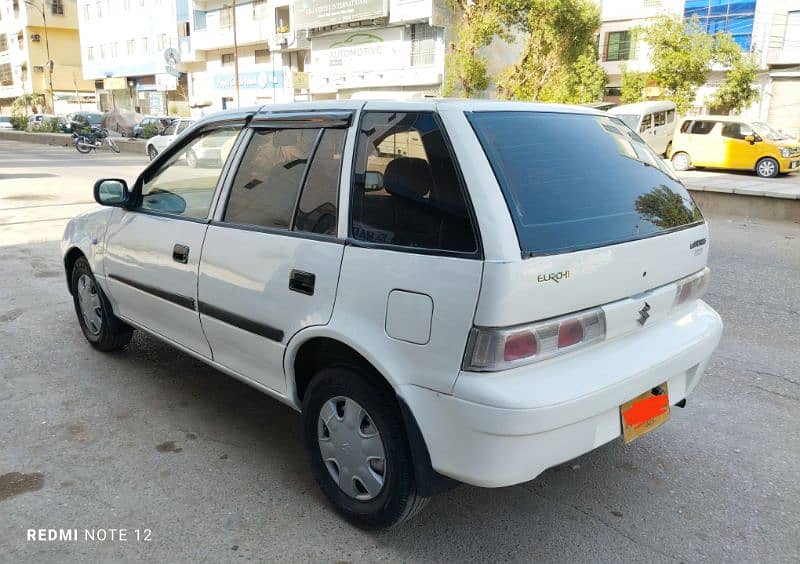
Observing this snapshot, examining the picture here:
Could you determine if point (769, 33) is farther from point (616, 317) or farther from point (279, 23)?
point (616, 317)

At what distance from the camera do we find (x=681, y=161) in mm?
18906

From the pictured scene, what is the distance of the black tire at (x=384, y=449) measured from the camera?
96.0 inches

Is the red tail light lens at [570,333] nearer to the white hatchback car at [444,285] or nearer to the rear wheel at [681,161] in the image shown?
the white hatchback car at [444,285]

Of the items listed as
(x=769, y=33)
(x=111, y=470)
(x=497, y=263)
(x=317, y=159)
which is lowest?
(x=111, y=470)

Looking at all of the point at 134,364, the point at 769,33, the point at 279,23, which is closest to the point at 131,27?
the point at 279,23

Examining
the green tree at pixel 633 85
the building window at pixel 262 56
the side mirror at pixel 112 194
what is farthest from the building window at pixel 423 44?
the side mirror at pixel 112 194

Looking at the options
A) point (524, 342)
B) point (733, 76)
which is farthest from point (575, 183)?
point (733, 76)

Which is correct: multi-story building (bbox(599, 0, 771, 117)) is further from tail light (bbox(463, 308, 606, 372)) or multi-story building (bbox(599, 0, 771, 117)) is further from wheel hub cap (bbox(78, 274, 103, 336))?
tail light (bbox(463, 308, 606, 372))

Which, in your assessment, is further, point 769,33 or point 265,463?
point 769,33

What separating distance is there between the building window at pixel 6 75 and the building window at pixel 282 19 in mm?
43139

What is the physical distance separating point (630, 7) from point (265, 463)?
120 ft

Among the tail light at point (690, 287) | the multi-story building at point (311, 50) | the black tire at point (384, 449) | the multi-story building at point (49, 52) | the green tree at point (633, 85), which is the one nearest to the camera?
the black tire at point (384, 449)

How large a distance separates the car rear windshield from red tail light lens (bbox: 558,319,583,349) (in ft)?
0.84

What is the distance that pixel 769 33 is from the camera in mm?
29406
